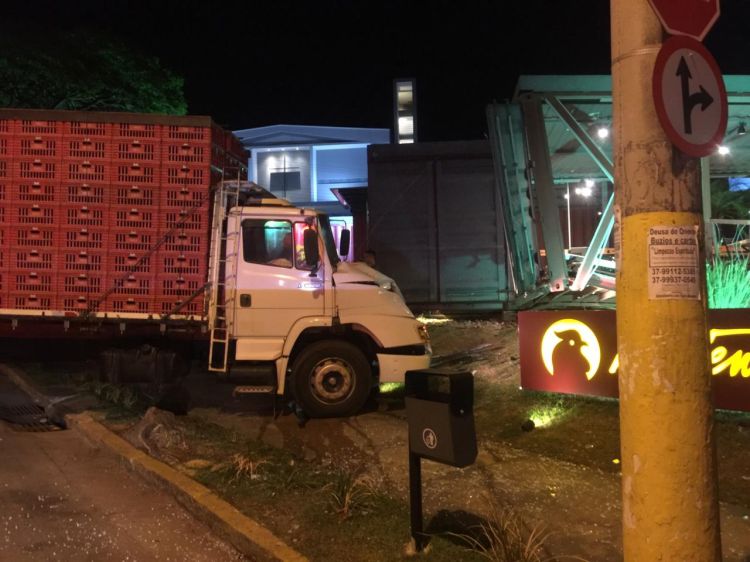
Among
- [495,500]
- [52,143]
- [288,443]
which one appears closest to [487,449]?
[495,500]

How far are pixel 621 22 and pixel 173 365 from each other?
7.23 metres

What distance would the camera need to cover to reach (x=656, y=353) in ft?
8.93

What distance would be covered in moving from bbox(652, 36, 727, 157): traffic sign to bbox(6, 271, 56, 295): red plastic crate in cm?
782

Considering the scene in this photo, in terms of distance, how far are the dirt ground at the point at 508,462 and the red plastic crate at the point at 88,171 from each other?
3347 mm

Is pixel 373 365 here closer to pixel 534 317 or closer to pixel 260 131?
pixel 534 317

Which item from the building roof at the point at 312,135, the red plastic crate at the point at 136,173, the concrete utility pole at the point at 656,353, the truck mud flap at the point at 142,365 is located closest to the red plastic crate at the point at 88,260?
the red plastic crate at the point at 136,173

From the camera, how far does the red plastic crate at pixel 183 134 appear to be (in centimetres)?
829

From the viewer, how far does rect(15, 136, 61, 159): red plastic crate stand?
8344 millimetres

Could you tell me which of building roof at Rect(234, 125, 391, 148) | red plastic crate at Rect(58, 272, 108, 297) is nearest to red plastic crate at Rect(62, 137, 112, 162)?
red plastic crate at Rect(58, 272, 108, 297)

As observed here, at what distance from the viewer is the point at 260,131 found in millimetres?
27172

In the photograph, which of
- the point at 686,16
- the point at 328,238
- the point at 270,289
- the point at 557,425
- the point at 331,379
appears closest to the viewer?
the point at 686,16

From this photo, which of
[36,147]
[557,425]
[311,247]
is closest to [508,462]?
[557,425]

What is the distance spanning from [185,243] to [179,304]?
2.58 feet

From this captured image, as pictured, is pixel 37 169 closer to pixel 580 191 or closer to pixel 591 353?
pixel 591 353
